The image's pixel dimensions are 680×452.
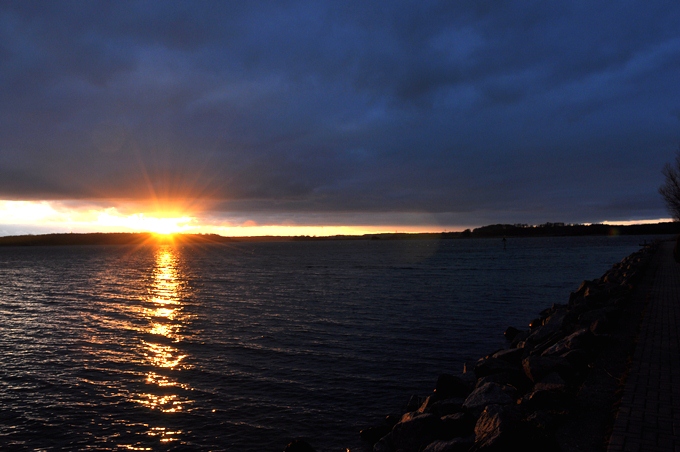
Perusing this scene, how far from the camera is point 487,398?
8656mm

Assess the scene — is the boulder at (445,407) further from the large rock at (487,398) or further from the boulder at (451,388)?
the boulder at (451,388)

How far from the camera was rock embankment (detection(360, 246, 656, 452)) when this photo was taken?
6.58 m

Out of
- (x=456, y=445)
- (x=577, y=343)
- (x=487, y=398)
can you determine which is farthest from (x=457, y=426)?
(x=577, y=343)

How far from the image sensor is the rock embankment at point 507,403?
658 centimetres

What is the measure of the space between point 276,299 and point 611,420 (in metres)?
29.5

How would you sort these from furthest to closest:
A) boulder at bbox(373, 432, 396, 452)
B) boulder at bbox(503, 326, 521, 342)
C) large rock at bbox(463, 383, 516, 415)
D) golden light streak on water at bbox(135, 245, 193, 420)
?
boulder at bbox(503, 326, 521, 342) < golden light streak on water at bbox(135, 245, 193, 420) < boulder at bbox(373, 432, 396, 452) < large rock at bbox(463, 383, 516, 415)

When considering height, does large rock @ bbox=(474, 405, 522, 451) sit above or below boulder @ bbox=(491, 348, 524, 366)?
above

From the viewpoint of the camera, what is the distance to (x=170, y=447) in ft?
34.5

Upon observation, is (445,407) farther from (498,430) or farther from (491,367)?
(498,430)

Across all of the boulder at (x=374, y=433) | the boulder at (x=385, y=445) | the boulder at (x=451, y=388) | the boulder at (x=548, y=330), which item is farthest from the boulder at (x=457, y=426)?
the boulder at (x=548, y=330)

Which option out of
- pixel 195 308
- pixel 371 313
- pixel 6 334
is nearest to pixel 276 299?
pixel 195 308

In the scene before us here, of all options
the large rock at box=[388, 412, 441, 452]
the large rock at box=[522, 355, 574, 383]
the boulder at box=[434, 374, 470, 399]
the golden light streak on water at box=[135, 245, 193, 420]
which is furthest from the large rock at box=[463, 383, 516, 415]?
the golden light streak on water at box=[135, 245, 193, 420]

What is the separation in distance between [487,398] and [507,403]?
1.23 ft

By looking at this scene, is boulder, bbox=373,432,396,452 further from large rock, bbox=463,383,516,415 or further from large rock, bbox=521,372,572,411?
large rock, bbox=521,372,572,411
